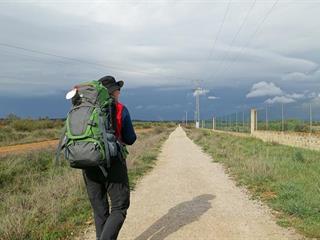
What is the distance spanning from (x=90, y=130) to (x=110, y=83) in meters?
0.73

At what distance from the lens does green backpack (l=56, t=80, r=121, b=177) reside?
489 centimetres

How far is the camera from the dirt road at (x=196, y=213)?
6840mm

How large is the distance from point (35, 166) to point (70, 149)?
1345 centimetres

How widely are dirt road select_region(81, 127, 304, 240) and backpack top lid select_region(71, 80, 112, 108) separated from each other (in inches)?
97.1

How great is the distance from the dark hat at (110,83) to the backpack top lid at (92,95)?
0.59 ft

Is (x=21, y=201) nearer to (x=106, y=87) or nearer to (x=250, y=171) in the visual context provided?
(x=106, y=87)

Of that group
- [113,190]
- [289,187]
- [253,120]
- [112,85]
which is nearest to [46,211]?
[113,190]

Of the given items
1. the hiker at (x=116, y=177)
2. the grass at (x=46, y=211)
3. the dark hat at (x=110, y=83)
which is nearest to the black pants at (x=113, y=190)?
the hiker at (x=116, y=177)

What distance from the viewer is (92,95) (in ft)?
16.6

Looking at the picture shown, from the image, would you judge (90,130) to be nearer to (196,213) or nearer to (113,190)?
(113,190)

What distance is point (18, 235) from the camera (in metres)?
6.32

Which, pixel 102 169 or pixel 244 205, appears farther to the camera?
pixel 244 205

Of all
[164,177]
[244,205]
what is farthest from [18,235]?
[164,177]

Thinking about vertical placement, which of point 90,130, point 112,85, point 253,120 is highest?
point 112,85
